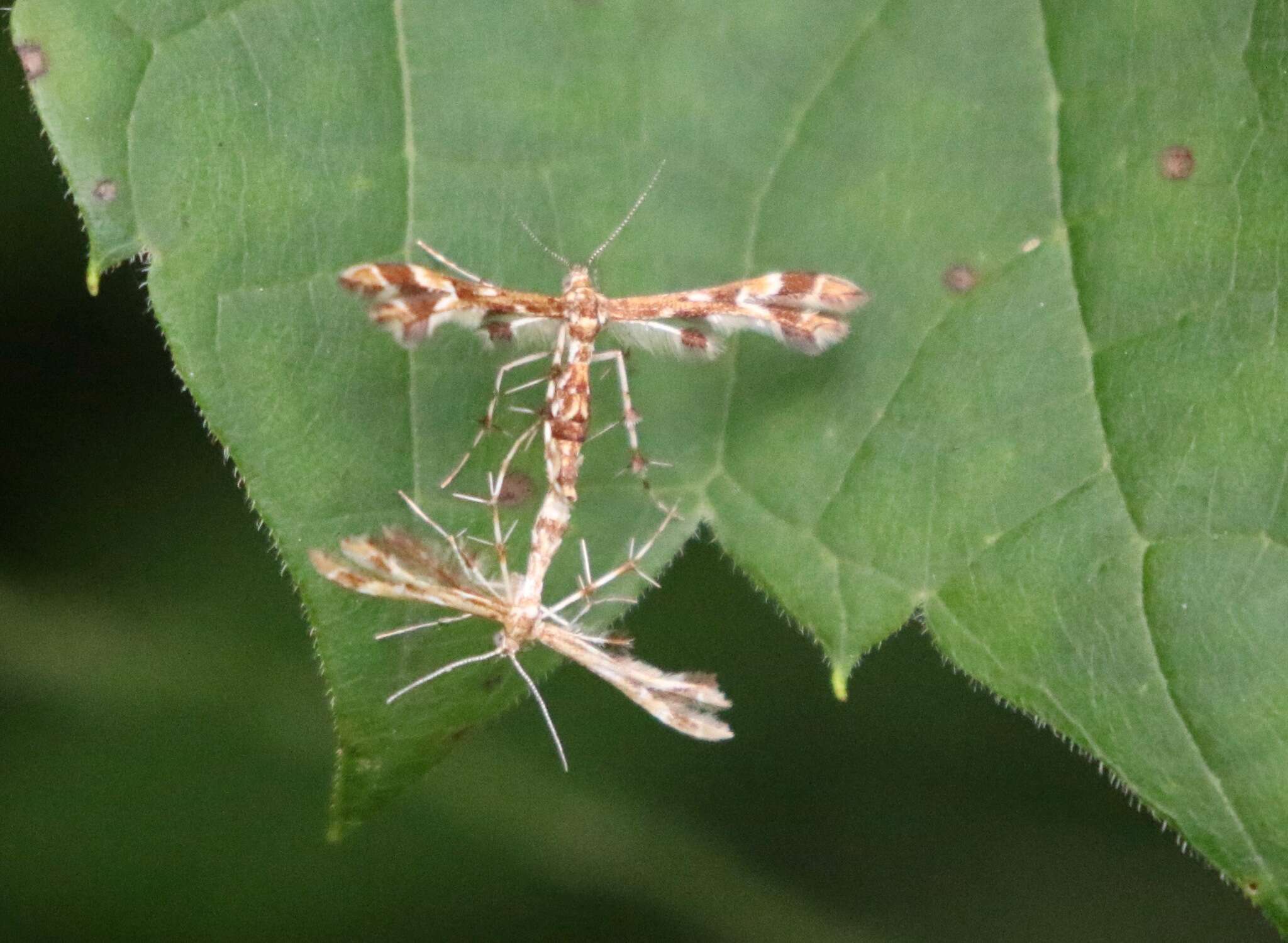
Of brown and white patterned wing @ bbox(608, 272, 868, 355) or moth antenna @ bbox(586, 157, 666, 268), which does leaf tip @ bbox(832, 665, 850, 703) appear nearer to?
brown and white patterned wing @ bbox(608, 272, 868, 355)

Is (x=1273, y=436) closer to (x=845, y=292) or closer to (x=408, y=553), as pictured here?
(x=845, y=292)

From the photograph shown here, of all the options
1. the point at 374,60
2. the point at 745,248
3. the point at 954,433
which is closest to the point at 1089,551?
the point at 954,433

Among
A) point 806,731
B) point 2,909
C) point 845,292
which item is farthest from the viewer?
point 806,731

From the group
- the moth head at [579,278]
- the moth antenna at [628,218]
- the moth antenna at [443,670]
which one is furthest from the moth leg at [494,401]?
the moth antenna at [443,670]

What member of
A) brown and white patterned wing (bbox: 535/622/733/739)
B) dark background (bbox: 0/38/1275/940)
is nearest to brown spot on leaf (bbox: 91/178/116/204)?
dark background (bbox: 0/38/1275/940)

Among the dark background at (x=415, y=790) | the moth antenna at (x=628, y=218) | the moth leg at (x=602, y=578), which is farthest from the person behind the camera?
the dark background at (x=415, y=790)

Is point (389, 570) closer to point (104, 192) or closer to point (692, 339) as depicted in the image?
point (692, 339)

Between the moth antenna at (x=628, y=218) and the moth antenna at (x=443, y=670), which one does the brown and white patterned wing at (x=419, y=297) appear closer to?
the moth antenna at (x=628, y=218)
